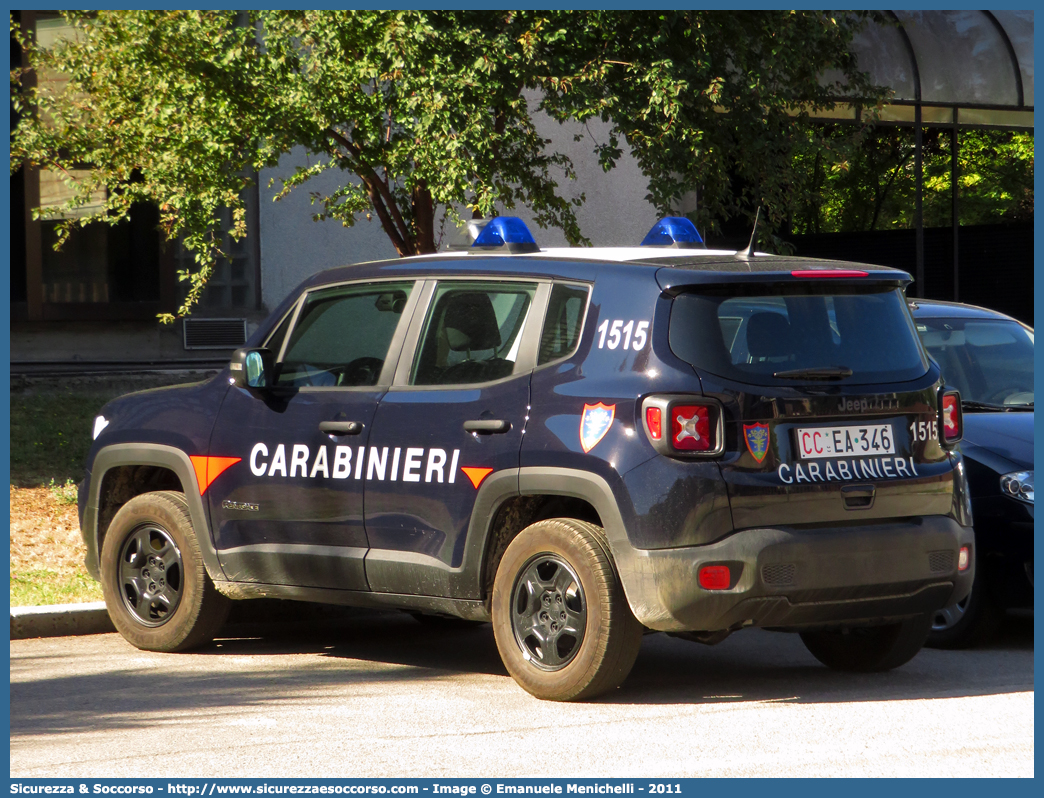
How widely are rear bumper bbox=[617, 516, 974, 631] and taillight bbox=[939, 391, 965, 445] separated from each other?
21.2 inches

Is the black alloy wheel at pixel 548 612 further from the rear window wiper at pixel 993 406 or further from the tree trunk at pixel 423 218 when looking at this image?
the tree trunk at pixel 423 218

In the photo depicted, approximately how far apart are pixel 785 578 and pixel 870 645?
132 centimetres

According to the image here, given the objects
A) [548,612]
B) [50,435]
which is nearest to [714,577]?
[548,612]

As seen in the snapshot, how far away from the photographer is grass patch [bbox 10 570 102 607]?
8094 mm

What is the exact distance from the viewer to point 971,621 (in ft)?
24.1

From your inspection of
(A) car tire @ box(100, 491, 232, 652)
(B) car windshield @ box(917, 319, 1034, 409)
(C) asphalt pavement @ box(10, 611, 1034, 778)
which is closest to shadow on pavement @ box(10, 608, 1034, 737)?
(C) asphalt pavement @ box(10, 611, 1034, 778)

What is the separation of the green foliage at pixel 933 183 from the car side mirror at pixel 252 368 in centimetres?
1231

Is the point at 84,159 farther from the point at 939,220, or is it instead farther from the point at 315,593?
the point at 939,220

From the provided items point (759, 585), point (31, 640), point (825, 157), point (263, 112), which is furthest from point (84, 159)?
point (759, 585)

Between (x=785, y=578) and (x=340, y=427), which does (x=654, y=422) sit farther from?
(x=340, y=427)

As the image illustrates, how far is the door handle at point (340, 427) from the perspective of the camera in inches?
255

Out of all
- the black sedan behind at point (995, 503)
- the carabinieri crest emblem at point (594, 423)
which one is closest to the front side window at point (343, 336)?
the carabinieri crest emblem at point (594, 423)

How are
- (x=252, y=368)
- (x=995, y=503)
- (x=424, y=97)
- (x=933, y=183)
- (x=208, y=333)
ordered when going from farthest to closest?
(x=933, y=183)
(x=208, y=333)
(x=424, y=97)
(x=995, y=503)
(x=252, y=368)

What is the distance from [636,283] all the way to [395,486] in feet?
4.51
